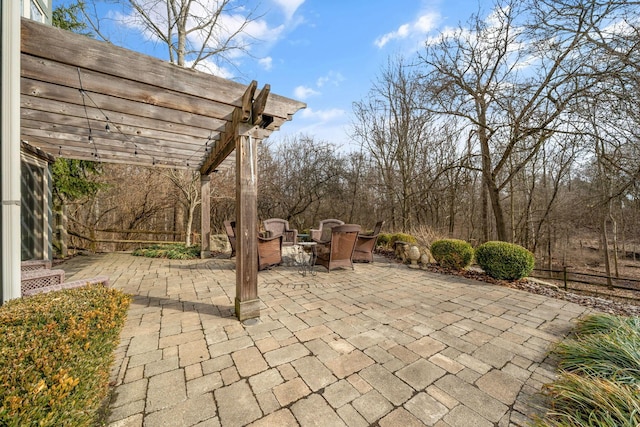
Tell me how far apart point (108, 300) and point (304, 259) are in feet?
14.2

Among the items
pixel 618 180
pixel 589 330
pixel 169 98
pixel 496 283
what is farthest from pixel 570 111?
pixel 169 98

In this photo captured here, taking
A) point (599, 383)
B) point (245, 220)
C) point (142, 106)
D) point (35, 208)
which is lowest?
point (599, 383)

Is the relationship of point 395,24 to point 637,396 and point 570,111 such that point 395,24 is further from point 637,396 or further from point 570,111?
point 637,396

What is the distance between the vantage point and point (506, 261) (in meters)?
4.50

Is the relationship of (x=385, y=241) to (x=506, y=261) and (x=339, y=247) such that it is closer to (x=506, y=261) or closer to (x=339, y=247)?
(x=339, y=247)

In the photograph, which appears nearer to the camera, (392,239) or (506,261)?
(506,261)

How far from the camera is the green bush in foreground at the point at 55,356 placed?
34.1 inches

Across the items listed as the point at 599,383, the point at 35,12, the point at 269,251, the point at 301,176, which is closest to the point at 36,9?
the point at 35,12

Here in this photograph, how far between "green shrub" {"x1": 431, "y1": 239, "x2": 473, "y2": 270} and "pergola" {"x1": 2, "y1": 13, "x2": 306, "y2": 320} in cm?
444

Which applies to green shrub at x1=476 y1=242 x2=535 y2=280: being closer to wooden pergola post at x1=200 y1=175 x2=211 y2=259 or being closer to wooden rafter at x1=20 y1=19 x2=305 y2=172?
wooden rafter at x1=20 y1=19 x2=305 y2=172

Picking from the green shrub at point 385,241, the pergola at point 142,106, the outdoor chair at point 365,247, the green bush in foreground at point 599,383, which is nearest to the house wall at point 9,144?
the pergola at point 142,106

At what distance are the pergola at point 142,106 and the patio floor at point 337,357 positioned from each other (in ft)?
2.28

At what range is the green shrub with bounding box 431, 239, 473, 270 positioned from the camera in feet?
17.2

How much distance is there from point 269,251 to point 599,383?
448 centimetres
